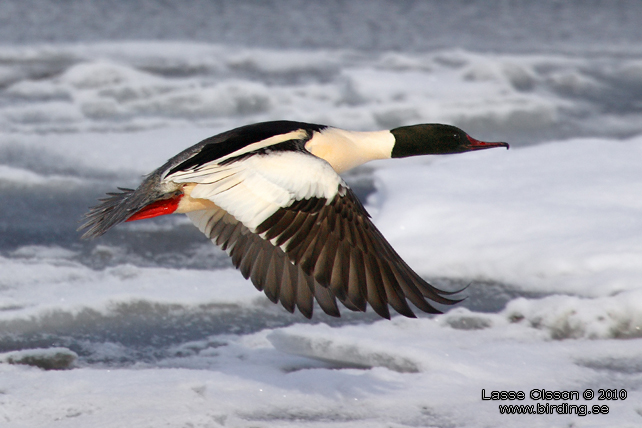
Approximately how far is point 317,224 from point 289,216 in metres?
0.09

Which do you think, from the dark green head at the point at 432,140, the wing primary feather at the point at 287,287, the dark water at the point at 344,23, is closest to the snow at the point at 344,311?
A: the wing primary feather at the point at 287,287

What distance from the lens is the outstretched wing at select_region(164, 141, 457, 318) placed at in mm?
2760

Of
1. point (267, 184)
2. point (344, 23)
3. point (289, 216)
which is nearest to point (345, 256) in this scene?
point (289, 216)

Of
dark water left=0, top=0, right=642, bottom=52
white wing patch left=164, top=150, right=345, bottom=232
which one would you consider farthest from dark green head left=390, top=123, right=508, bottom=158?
dark water left=0, top=0, right=642, bottom=52

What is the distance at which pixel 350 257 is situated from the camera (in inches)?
111

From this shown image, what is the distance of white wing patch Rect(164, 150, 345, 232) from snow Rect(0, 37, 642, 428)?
69 centimetres

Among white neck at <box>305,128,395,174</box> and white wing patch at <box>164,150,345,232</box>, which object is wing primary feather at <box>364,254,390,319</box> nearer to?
white wing patch at <box>164,150,345,232</box>

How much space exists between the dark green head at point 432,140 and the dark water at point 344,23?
18.2 ft

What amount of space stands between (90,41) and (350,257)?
7.03 metres

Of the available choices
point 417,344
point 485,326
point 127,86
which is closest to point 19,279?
point 417,344

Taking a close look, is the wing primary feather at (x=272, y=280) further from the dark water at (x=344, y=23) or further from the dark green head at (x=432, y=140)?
the dark water at (x=344, y=23)

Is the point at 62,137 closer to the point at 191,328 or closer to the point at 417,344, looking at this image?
the point at 191,328

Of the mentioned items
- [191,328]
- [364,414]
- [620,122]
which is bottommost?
[364,414]

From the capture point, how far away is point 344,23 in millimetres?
10258
